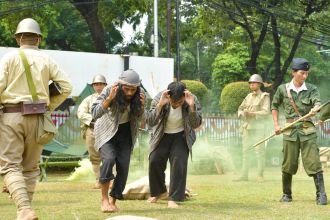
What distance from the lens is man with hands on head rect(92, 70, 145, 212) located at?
8.20 meters

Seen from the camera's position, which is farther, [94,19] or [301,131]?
[94,19]

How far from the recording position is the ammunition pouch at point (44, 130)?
6910mm

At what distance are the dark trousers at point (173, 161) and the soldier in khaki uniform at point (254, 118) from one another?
17.8 ft

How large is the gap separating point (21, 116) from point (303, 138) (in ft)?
13.8

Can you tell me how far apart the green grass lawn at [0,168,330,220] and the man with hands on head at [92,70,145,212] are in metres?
0.32

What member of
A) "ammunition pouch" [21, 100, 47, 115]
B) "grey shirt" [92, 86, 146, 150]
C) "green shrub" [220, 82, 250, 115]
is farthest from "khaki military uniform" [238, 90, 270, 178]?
"green shrub" [220, 82, 250, 115]

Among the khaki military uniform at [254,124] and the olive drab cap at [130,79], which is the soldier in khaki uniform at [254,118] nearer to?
the khaki military uniform at [254,124]

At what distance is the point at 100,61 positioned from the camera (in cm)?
1705

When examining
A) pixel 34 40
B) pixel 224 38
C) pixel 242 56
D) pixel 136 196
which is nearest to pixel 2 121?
pixel 34 40

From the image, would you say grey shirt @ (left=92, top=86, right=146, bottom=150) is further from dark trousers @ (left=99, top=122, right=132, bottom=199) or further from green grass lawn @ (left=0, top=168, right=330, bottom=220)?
green grass lawn @ (left=0, top=168, right=330, bottom=220)

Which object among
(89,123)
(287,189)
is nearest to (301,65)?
(287,189)

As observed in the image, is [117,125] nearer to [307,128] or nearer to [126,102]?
[126,102]

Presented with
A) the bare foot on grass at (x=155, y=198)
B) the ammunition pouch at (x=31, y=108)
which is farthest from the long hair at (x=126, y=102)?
the bare foot on grass at (x=155, y=198)

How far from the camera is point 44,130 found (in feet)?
22.8
